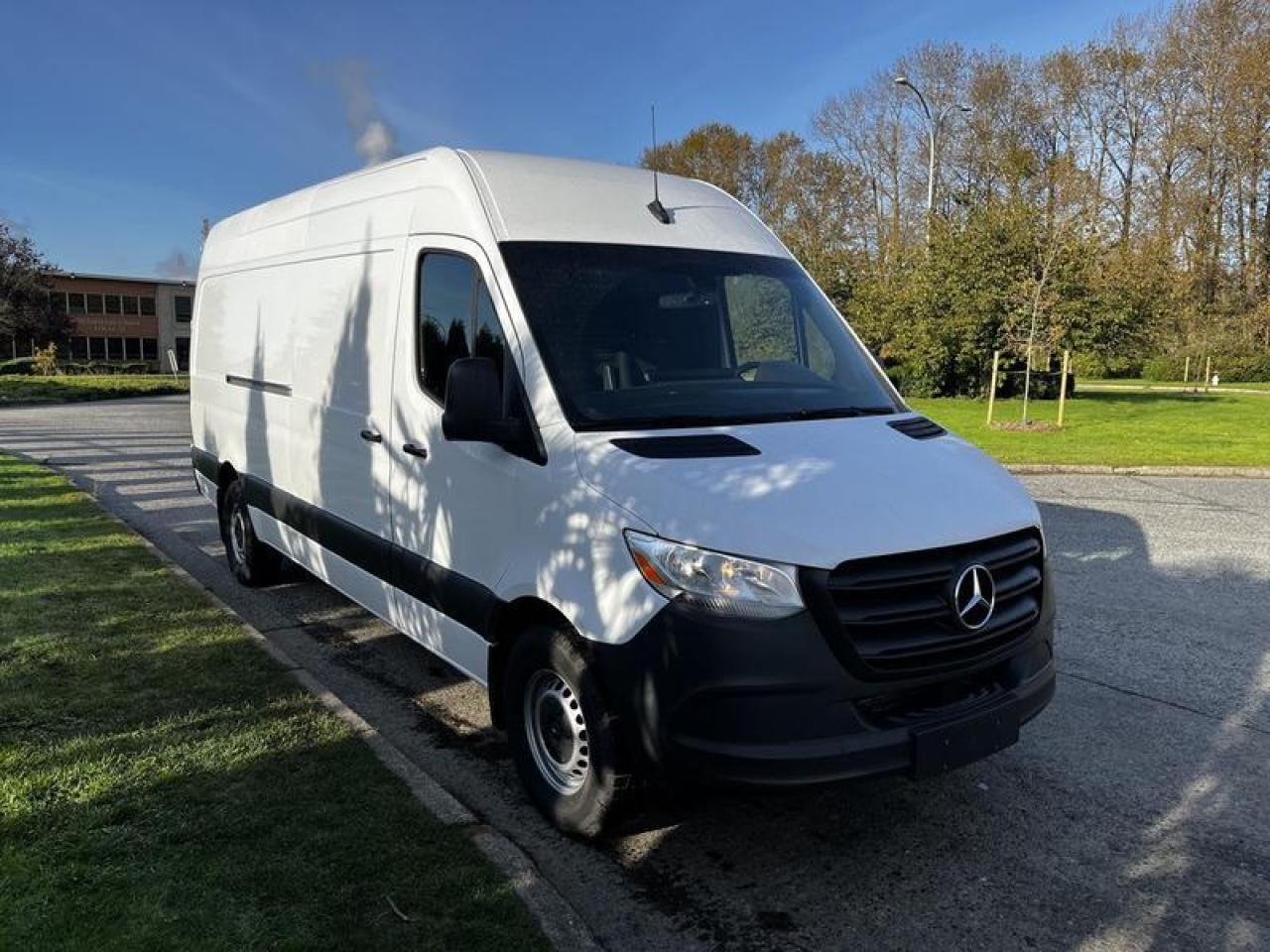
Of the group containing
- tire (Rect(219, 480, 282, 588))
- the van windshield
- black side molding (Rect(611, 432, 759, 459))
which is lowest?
tire (Rect(219, 480, 282, 588))

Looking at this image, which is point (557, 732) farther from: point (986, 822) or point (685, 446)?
point (986, 822)

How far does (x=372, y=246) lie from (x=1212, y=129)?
158 feet

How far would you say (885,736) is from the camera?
3.01 metres

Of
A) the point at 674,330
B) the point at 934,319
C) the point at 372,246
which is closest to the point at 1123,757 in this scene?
the point at 674,330

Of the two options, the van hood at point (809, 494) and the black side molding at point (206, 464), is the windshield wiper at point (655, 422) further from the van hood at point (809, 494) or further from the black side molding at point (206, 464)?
the black side molding at point (206, 464)

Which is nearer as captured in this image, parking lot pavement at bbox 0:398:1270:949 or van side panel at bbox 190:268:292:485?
parking lot pavement at bbox 0:398:1270:949

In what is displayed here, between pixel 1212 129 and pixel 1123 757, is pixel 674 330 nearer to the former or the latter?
pixel 1123 757

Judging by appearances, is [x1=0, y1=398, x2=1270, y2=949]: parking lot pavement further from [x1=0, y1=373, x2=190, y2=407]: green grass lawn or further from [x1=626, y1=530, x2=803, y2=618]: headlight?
[x1=0, y1=373, x2=190, y2=407]: green grass lawn

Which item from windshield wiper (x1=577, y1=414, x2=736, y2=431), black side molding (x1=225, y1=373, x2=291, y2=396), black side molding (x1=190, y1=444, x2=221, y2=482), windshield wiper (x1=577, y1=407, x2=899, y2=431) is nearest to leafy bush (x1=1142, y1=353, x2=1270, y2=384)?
black side molding (x1=190, y1=444, x2=221, y2=482)

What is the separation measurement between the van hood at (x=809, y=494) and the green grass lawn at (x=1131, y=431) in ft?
36.7

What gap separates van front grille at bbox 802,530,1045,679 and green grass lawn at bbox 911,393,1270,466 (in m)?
11.3

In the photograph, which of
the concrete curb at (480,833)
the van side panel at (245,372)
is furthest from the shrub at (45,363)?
the concrete curb at (480,833)

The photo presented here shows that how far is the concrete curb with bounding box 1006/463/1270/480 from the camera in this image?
1304cm

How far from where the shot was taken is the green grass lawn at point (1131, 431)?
1420 centimetres
